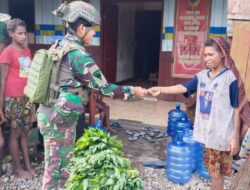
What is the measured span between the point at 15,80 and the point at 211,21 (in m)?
4.89

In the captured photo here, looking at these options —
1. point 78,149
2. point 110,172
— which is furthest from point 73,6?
point 110,172

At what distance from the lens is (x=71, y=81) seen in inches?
97.7

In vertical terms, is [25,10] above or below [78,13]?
above

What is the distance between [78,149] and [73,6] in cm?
114

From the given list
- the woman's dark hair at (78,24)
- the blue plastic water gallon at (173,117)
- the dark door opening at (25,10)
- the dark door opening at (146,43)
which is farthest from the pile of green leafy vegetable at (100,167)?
the dark door opening at (146,43)

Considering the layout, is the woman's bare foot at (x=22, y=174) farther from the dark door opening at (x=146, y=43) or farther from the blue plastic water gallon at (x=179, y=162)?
the dark door opening at (x=146, y=43)

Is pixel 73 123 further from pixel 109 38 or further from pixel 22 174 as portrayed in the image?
pixel 109 38

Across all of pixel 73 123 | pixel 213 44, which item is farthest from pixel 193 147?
pixel 73 123

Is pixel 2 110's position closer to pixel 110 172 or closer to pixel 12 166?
pixel 12 166

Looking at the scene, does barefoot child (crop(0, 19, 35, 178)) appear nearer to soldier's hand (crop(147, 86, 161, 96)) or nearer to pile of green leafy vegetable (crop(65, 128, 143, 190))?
soldier's hand (crop(147, 86, 161, 96))

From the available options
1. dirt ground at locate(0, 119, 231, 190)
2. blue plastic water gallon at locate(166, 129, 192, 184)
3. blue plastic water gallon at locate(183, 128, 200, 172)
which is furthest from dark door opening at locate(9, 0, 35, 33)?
blue plastic water gallon at locate(166, 129, 192, 184)

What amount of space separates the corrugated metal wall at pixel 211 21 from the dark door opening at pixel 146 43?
125 inches

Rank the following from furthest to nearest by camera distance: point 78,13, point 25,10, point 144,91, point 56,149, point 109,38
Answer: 1. point 25,10
2. point 109,38
3. point 144,91
4. point 56,149
5. point 78,13

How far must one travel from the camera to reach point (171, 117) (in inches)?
178
